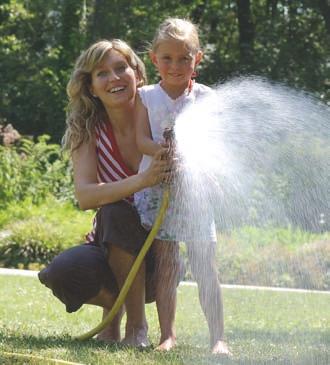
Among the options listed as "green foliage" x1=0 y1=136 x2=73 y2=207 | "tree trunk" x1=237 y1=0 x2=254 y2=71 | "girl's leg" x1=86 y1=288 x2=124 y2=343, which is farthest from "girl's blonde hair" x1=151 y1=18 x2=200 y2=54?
"tree trunk" x1=237 y1=0 x2=254 y2=71

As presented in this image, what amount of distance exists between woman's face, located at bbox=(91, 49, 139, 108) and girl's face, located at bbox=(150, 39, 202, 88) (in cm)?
28

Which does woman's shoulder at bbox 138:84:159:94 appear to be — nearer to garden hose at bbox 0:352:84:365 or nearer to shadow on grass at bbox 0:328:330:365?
shadow on grass at bbox 0:328:330:365

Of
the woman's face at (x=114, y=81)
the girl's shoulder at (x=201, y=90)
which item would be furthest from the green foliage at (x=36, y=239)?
the girl's shoulder at (x=201, y=90)

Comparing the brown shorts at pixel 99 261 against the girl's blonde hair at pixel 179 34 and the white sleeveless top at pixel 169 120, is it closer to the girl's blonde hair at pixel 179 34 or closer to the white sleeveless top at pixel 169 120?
the white sleeveless top at pixel 169 120

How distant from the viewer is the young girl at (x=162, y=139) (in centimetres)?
422

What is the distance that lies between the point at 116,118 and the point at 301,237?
400 cm

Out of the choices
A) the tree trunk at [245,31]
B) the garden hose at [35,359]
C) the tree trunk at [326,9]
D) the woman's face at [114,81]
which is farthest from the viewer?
the tree trunk at [245,31]

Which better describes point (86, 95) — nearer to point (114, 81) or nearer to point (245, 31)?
point (114, 81)

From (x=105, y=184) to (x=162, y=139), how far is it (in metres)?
0.33

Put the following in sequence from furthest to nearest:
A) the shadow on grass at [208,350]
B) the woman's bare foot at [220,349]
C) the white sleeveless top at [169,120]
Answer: the white sleeveless top at [169,120]
the woman's bare foot at [220,349]
the shadow on grass at [208,350]

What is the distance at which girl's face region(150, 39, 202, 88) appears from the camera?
4.21m

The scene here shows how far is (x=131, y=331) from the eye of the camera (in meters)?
4.45

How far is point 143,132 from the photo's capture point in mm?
4297

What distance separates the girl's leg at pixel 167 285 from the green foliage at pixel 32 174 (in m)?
7.65
